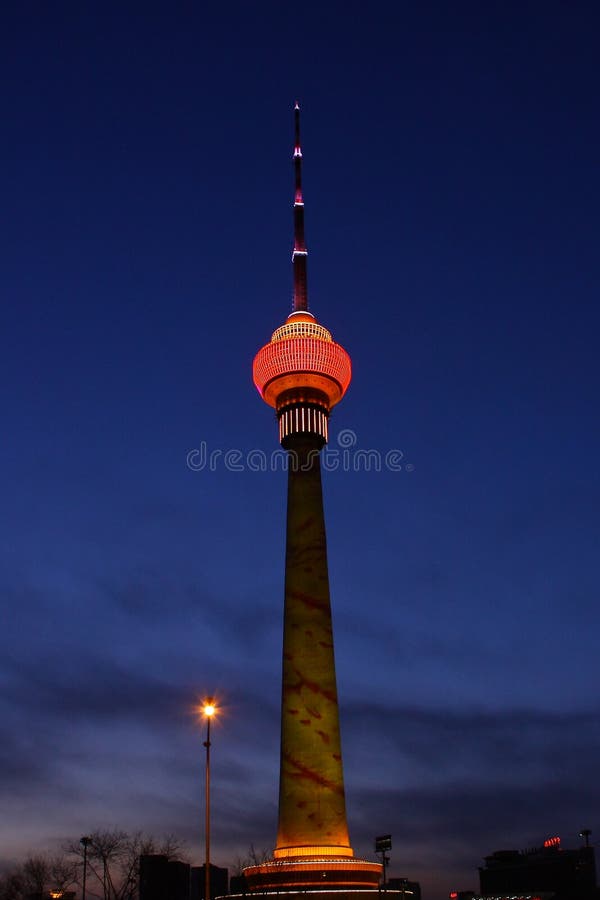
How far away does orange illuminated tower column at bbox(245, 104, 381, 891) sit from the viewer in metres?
69.8

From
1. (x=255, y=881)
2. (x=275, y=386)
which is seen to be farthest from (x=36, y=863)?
(x=275, y=386)

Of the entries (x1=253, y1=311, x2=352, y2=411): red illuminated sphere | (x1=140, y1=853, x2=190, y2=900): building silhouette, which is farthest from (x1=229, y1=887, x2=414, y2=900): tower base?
(x1=140, y1=853, x2=190, y2=900): building silhouette

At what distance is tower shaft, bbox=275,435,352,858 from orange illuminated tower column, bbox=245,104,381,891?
77mm

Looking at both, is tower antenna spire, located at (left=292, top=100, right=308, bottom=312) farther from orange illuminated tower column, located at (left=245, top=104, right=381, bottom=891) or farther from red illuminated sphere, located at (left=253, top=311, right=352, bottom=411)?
red illuminated sphere, located at (left=253, top=311, right=352, bottom=411)

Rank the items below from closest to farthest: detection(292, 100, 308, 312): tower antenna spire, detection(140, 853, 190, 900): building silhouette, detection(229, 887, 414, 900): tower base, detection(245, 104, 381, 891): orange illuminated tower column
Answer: detection(229, 887, 414, 900): tower base
detection(245, 104, 381, 891): orange illuminated tower column
detection(292, 100, 308, 312): tower antenna spire
detection(140, 853, 190, 900): building silhouette

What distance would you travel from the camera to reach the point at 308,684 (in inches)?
2950

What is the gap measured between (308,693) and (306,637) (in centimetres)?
437

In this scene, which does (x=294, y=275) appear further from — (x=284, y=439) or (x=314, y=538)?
(x=314, y=538)

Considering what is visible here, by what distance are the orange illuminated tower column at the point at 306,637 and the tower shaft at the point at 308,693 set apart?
3.0 inches

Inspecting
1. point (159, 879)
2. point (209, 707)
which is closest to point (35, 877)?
point (159, 879)


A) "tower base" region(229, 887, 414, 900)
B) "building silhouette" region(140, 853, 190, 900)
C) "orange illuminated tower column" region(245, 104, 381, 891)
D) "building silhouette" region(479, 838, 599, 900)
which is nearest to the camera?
"tower base" region(229, 887, 414, 900)

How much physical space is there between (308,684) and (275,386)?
2773cm

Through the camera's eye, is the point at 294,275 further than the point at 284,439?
Yes

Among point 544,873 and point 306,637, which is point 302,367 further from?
point 544,873
